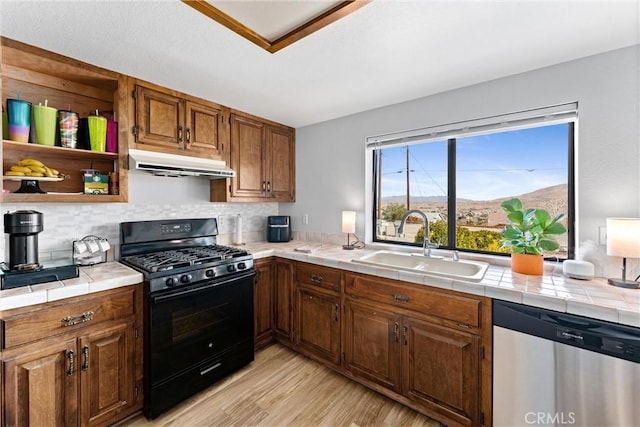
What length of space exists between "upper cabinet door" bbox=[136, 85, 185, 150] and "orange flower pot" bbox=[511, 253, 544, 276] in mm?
2639

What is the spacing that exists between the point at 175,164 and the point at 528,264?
8.40 feet

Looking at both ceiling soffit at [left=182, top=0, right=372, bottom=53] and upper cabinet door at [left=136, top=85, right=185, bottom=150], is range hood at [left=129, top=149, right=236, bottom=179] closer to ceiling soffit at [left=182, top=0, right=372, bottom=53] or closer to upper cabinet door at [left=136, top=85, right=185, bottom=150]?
upper cabinet door at [left=136, top=85, right=185, bottom=150]

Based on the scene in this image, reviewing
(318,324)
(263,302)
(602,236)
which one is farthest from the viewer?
(263,302)

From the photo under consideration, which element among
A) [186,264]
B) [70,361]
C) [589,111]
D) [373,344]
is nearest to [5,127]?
[186,264]

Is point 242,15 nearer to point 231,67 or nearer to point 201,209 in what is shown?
point 231,67

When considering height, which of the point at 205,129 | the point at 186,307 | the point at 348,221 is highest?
the point at 205,129

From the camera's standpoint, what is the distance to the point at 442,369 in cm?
171

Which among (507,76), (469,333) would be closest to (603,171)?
(507,76)

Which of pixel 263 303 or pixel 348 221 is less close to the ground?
pixel 348 221

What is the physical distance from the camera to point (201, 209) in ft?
8.91

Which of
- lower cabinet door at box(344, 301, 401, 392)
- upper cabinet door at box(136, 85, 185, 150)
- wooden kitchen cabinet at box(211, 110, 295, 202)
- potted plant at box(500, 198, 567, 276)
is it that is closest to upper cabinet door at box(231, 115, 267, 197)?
wooden kitchen cabinet at box(211, 110, 295, 202)

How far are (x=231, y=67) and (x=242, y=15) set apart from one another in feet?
1.69

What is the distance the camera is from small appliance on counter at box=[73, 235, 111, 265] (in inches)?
72.6

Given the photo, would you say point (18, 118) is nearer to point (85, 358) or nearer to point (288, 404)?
point (85, 358)
